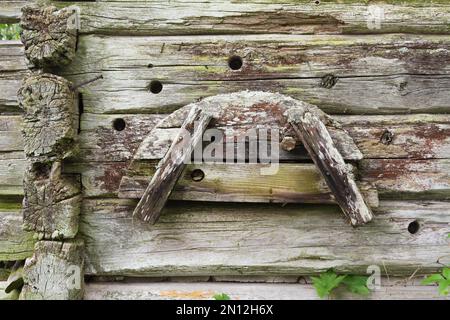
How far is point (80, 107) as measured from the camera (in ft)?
8.18

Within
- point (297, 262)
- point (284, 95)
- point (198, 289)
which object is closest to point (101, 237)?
point (198, 289)

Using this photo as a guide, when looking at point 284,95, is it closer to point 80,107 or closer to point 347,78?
point 347,78

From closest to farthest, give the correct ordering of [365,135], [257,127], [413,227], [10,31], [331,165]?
1. [331,165]
2. [257,127]
3. [365,135]
4. [413,227]
5. [10,31]

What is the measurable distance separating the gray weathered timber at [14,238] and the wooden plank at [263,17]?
46.0 inches

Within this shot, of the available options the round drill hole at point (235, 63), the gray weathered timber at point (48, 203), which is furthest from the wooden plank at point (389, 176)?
the round drill hole at point (235, 63)

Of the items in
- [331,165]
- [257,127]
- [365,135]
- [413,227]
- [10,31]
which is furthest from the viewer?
[10,31]

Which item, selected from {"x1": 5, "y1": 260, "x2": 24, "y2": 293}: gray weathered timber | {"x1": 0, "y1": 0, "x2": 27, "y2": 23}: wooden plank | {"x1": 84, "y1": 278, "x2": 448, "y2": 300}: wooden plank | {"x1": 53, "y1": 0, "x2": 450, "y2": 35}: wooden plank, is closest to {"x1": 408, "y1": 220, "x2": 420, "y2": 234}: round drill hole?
{"x1": 84, "y1": 278, "x2": 448, "y2": 300}: wooden plank

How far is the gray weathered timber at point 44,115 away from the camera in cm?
230

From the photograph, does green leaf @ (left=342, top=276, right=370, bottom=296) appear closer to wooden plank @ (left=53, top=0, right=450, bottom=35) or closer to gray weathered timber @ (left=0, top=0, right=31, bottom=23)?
wooden plank @ (left=53, top=0, right=450, bottom=35)

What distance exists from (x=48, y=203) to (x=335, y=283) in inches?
62.9

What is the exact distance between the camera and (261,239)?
8.11 feet

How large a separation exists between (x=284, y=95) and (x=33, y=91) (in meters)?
1.32

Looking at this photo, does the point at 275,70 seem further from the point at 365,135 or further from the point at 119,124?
the point at 119,124

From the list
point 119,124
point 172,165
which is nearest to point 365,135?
point 172,165
